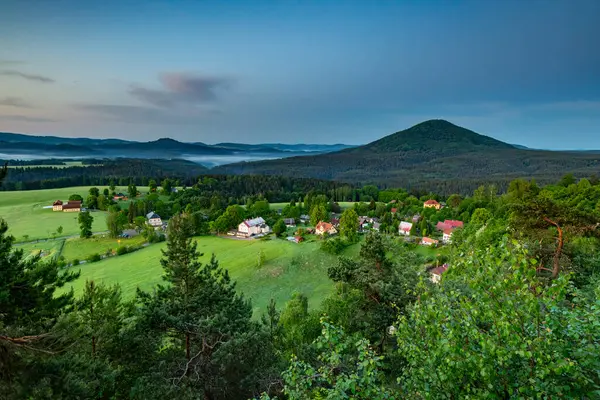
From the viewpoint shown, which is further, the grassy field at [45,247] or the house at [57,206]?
the house at [57,206]

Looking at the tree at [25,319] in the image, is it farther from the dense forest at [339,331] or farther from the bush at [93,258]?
the bush at [93,258]

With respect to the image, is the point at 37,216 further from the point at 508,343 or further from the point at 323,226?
the point at 508,343

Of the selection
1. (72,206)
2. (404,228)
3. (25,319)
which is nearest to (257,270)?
(25,319)

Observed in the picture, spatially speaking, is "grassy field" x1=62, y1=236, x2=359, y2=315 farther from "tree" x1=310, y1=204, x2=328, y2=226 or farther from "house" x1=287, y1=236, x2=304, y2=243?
"tree" x1=310, y1=204, x2=328, y2=226

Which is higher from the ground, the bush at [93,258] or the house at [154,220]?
the house at [154,220]

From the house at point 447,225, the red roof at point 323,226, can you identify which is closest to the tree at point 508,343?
the red roof at point 323,226

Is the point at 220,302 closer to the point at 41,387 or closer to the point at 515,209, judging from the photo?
the point at 41,387

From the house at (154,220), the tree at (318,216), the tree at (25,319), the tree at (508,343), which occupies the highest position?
the tree at (508,343)
